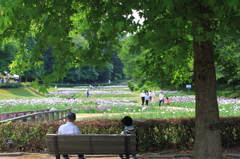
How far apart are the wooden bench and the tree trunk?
147cm

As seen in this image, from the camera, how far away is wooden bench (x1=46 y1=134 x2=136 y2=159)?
5332 mm

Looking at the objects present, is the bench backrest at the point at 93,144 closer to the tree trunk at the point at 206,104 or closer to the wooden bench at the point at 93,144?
the wooden bench at the point at 93,144

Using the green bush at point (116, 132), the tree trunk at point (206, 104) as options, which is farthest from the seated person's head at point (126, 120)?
the green bush at point (116, 132)

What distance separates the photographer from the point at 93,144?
5406 mm

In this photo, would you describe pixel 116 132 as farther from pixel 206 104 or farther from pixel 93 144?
pixel 206 104

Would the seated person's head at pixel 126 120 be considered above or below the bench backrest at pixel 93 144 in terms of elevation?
above

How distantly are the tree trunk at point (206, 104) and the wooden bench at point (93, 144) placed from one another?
1.47 metres

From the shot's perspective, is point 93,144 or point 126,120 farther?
point 126,120

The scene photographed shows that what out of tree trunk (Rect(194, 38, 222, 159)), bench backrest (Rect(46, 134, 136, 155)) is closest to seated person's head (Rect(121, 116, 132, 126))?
bench backrest (Rect(46, 134, 136, 155))

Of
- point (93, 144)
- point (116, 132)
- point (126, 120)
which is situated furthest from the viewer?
point (116, 132)

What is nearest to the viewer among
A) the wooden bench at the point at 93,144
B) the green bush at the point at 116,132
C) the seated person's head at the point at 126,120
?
the wooden bench at the point at 93,144

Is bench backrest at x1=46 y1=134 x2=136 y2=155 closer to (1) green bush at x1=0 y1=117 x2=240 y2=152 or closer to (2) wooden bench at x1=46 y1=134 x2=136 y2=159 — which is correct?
(2) wooden bench at x1=46 y1=134 x2=136 y2=159

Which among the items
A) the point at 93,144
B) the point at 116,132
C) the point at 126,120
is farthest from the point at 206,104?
the point at 116,132

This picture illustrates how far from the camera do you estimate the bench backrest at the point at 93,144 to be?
5.33m
